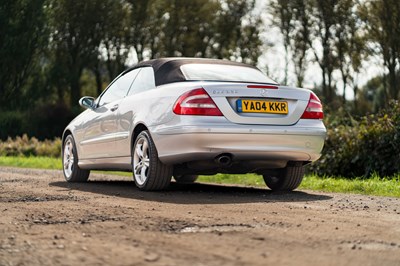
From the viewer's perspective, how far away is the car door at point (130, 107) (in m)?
8.46

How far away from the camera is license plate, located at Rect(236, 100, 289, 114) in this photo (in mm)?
7551

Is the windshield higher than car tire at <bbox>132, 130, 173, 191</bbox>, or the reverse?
the windshield

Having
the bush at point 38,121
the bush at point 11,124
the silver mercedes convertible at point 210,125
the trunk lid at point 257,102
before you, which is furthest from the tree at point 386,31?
the trunk lid at point 257,102

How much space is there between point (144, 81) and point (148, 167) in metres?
1.28

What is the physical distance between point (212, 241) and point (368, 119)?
9.21 m

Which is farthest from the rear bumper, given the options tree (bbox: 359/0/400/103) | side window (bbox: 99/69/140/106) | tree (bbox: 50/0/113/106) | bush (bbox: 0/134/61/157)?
tree (bbox: 50/0/113/106)

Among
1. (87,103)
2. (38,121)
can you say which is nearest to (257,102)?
(87,103)

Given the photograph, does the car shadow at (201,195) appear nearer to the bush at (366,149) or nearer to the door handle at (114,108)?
the door handle at (114,108)

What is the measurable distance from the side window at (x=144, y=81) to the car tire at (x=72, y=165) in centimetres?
190

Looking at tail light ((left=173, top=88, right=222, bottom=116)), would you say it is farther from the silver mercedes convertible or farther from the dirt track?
the dirt track

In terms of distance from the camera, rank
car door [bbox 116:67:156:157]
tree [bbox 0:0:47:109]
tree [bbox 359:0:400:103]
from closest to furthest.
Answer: car door [bbox 116:67:156:157] → tree [bbox 359:0:400:103] → tree [bbox 0:0:47:109]

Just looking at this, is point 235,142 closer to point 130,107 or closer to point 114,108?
point 130,107

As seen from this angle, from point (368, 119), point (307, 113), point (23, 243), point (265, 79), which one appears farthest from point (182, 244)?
point (368, 119)

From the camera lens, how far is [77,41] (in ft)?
123
